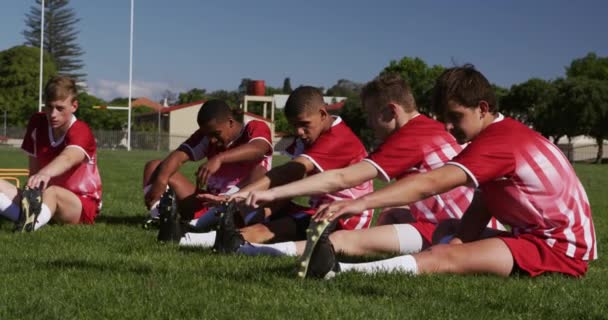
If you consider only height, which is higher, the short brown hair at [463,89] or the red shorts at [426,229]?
the short brown hair at [463,89]

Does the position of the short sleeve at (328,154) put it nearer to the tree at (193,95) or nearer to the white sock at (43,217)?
the white sock at (43,217)

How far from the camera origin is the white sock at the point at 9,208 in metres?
8.02

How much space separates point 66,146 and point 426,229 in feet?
12.7

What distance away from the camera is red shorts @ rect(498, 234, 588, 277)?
5195 millimetres

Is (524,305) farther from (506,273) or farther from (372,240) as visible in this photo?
(372,240)

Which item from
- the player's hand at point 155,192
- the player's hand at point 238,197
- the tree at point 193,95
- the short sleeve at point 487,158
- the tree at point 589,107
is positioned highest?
the short sleeve at point 487,158

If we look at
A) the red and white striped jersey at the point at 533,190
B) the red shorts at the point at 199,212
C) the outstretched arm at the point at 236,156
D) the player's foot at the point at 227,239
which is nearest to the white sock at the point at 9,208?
the red shorts at the point at 199,212

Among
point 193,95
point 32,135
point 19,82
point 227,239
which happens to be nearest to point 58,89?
point 32,135

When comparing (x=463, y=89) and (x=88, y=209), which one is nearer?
(x=463, y=89)

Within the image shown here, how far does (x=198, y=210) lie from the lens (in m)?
8.81

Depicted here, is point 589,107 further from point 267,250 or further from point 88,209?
point 267,250

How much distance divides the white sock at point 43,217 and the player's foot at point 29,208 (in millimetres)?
121

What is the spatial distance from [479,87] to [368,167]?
834mm

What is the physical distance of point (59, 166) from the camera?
25.4ft
